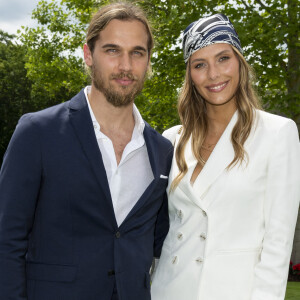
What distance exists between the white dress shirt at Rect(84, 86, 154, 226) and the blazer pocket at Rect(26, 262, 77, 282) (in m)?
0.53

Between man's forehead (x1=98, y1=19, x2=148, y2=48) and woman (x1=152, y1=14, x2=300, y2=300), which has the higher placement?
man's forehead (x1=98, y1=19, x2=148, y2=48)

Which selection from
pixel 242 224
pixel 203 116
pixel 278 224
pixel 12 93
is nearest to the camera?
pixel 278 224

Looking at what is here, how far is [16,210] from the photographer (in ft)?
10.8

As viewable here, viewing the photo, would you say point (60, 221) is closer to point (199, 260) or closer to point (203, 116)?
point (199, 260)

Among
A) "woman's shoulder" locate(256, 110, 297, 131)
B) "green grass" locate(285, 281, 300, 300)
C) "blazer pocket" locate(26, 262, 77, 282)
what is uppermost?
"woman's shoulder" locate(256, 110, 297, 131)

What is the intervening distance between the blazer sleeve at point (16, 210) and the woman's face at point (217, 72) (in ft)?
5.74

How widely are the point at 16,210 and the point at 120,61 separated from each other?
151 cm

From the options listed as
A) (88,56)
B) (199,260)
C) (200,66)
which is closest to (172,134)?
(200,66)

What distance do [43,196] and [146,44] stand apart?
1.67 m

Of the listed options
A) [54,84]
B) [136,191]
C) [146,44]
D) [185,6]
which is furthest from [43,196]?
[54,84]

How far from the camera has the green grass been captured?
450 inches

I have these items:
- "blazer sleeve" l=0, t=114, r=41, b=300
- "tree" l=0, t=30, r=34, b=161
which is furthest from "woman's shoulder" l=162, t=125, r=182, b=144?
"tree" l=0, t=30, r=34, b=161

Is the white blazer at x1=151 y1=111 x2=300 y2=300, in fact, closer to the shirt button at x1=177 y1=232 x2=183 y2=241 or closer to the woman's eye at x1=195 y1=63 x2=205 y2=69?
the shirt button at x1=177 y1=232 x2=183 y2=241

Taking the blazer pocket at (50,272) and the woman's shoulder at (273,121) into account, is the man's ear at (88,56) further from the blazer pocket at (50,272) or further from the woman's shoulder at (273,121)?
the blazer pocket at (50,272)
